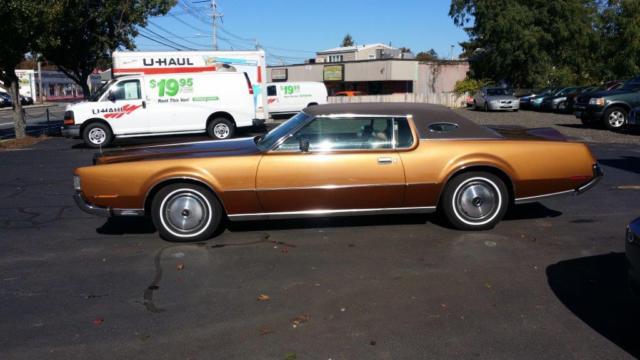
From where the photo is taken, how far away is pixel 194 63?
62.4ft

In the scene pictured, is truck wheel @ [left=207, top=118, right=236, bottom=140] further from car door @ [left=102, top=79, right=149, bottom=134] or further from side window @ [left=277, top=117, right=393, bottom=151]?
side window @ [left=277, top=117, right=393, bottom=151]

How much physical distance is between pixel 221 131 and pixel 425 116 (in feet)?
36.8

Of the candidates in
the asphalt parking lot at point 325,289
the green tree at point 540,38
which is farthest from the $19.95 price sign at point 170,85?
the green tree at point 540,38

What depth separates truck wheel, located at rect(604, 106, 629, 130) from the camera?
1794 cm

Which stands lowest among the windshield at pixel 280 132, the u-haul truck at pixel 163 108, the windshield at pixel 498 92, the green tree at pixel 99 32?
the windshield at pixel 280 132

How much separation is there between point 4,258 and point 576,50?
43959mm

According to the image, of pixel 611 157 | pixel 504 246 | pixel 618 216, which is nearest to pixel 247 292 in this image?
pixel 504 246

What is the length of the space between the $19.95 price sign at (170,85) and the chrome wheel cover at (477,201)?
11481 millimetres

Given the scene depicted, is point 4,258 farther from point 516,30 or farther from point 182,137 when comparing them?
point 516,30

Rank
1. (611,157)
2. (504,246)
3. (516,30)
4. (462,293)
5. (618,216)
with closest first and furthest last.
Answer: (462,293)
(504,246)
(618,216)
(611,157)
(516,30)

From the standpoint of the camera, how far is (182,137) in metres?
18.0

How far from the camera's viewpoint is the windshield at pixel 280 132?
19.6 feet

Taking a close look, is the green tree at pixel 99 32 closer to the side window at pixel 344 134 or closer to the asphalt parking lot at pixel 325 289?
the asphalt parking lot at pixel 325 289

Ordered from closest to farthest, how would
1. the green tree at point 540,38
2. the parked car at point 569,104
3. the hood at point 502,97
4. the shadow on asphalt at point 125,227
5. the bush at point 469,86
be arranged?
the shadow on asphalt at point 125,227 < the parked car at point 569,104 < the hood at point 502,97 < the green tree at point 540,38 < the bush at point 469,86
